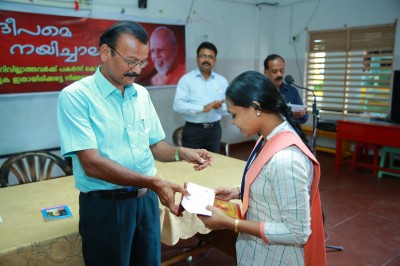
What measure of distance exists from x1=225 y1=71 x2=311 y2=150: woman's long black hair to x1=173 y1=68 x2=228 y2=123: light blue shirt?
8.21 feet

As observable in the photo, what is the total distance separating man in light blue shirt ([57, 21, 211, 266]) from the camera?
1.39m

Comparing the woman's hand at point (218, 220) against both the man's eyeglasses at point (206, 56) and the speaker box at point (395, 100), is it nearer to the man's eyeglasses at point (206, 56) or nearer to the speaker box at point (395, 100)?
the man's eyeglasses at point (206, 56)

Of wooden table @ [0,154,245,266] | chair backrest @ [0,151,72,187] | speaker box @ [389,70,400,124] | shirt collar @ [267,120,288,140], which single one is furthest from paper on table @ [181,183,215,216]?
speaker box @ [389,70,400,124]

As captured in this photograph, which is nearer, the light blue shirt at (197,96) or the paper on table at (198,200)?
the paper on table at (198,200)

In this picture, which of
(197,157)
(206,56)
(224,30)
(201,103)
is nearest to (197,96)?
(201,103)

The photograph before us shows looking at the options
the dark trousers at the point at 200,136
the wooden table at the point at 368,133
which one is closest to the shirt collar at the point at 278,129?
the dark trousers at the point at 200,136

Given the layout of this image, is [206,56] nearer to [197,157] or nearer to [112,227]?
[197,157]

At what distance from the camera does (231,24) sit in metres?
6.16

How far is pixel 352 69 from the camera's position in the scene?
570cm

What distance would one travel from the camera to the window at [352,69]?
17.6ft

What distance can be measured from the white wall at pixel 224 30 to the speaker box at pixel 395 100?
0.42 metres

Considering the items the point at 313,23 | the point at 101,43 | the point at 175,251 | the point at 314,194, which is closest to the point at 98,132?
the point at 101,43

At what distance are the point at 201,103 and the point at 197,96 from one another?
3.8 inches

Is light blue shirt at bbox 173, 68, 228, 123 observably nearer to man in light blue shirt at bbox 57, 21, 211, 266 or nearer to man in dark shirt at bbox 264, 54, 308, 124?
man in dark shirt at bbox 264, 54, 308, 124
